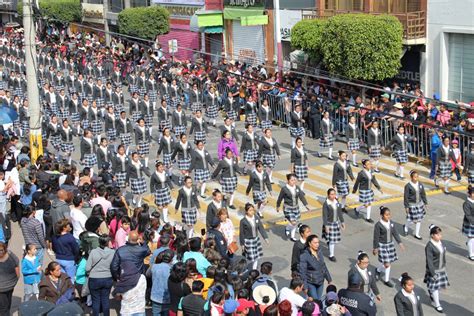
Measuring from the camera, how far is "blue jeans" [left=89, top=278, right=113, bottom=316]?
11117 millimetres

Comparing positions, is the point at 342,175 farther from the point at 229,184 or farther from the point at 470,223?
the point at 470,223

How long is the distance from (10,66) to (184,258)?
29334 millimetres

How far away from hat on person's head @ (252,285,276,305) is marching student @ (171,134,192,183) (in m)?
9.58

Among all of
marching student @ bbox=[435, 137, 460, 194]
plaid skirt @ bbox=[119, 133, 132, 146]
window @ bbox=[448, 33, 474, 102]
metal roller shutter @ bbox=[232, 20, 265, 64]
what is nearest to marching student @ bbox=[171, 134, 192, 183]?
plaid skirt @ bbox=[119, 133, 132, 146]

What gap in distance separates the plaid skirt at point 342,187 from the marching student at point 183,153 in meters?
3.93

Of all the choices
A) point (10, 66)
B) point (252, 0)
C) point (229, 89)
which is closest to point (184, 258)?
point (229, 89)

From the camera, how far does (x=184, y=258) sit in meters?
11.0

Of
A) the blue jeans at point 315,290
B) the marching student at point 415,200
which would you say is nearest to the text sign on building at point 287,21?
the marching student at point 415,200

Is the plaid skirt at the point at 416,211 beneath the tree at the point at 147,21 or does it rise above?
beneath

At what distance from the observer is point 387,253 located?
547 inches

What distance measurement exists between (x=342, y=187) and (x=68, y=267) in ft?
25.6

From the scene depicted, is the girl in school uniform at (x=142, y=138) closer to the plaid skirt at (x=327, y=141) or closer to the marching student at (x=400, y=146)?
the plaid skirt at (x=327, y=141)

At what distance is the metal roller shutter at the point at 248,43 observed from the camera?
1380 inches

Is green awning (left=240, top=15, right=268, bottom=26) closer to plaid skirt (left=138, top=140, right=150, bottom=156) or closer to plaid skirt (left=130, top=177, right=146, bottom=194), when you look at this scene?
plaid skirt (left=138, top=140, right=150, bottom=156)
